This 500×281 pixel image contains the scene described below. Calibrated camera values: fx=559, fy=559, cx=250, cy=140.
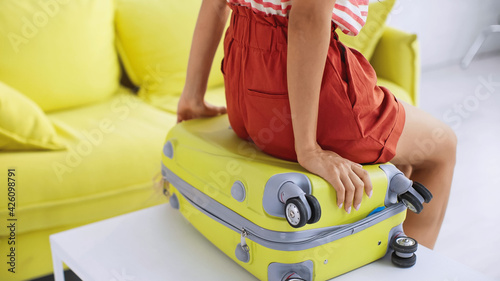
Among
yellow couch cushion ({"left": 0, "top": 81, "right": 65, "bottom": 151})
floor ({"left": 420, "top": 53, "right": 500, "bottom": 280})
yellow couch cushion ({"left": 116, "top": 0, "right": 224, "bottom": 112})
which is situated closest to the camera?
yellow couch cushion ({"left": 0, "top": 81, "right": 65, "bottom": 151})

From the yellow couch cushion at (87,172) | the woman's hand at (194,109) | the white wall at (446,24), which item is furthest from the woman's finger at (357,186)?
the white wall at (446,24)

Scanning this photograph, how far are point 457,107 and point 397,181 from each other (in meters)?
2.44

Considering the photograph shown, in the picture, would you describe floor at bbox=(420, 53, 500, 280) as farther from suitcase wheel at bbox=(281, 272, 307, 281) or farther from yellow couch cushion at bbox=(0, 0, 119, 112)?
yellow couch cushion at bbox=(0, 0, 119, 112)

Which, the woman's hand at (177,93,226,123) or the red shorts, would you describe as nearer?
the red shorts

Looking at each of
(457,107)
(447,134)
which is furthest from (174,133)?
(457,107)

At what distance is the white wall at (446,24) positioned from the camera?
364 centimetres

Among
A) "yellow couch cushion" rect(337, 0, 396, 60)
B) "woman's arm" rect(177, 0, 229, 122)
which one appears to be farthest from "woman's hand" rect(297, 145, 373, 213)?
"yellow couch cushion" rect(337, 0, 396, 60)

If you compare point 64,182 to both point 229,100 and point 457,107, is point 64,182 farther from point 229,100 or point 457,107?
point 457,107

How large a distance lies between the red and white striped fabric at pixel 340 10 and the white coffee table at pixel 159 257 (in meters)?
0.46

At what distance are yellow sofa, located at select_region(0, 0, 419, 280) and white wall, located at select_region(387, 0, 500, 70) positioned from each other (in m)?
1.52

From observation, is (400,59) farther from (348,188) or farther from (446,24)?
(446,24)

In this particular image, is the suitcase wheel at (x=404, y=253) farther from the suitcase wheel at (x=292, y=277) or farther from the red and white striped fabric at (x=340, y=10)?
the red and white striped fabric at (x=340, y=10)

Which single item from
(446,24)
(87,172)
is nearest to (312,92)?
(87,172)

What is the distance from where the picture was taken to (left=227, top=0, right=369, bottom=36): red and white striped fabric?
3.28 feet
